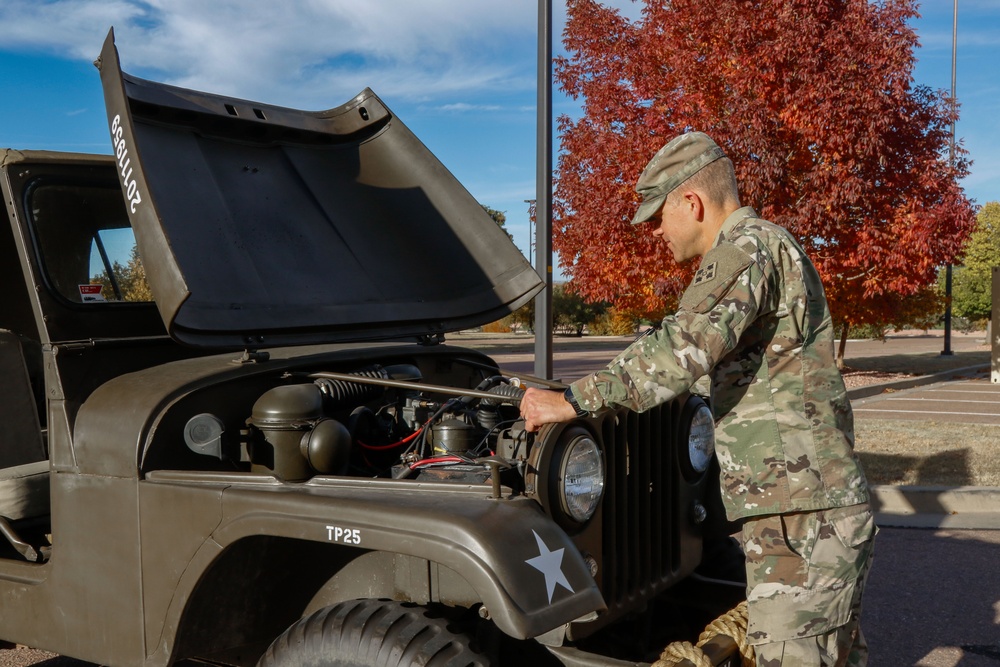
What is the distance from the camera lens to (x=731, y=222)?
112 inches

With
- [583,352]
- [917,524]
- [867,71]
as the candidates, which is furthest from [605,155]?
[583,352]

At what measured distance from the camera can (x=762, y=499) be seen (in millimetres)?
2781

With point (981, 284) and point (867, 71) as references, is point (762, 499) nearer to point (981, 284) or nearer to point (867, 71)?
point (867, 71)

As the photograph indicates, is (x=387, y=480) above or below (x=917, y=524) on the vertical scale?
above

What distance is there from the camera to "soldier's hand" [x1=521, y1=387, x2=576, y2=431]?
2.60 meters

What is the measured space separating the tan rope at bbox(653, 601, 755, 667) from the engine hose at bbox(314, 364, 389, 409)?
4.22ft

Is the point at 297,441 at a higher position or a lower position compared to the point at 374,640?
higher

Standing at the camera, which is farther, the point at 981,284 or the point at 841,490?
the point at 981,284

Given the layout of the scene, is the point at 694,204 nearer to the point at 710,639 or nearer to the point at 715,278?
the point at 715,278

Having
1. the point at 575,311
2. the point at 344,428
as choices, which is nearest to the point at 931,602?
the point at 344,428

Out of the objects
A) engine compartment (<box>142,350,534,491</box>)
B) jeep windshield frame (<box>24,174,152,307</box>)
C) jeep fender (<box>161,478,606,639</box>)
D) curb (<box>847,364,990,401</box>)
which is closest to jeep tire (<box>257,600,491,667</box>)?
jeep fender (<box>161,478,606,639</box>)

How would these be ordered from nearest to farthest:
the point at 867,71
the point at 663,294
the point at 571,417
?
the point at 571,417 → the point at 867,71 → the point at 663,294

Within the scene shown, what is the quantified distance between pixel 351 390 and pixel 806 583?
1552mm

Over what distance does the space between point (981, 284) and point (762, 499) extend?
1754 inches
